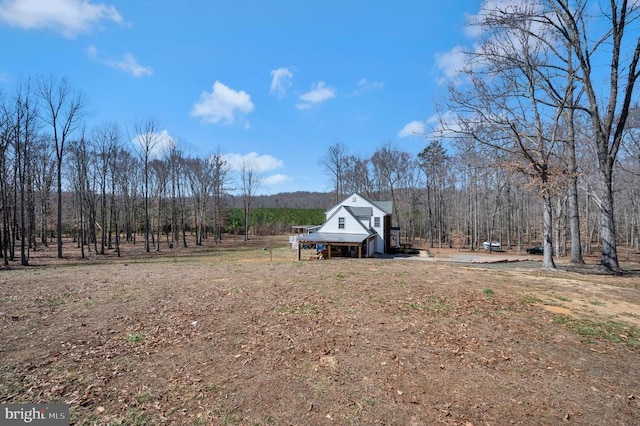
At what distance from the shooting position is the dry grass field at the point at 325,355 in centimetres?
377

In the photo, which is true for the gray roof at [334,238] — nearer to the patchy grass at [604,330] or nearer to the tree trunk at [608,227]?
the tree trunk at [608,227]

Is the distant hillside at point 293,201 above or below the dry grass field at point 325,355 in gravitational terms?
above

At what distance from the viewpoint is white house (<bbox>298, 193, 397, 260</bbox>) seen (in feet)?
82.7

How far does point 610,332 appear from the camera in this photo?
616 cm

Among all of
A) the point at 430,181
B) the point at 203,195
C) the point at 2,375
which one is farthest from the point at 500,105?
the point at 203,195

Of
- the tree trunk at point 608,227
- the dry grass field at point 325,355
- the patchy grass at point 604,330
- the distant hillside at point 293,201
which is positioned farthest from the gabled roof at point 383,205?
the distant hillside at point 293,201

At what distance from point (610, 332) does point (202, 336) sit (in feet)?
27.6

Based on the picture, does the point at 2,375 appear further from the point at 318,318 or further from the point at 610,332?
the point at 610,332

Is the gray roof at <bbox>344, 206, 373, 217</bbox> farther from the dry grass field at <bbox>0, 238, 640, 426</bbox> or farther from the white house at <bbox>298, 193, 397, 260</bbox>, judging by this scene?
the dry grass field at <bbox>0, 238, 640, 426</bbox>

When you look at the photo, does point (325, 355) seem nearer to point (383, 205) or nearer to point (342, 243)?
point (342, 243)

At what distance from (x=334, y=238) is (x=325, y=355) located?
2041 cm

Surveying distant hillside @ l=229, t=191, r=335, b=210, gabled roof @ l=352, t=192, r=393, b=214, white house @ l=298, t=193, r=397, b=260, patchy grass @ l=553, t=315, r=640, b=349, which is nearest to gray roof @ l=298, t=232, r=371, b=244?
white house @ l=298, t=193, r=397, b=260

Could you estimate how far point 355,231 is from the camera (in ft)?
92.2

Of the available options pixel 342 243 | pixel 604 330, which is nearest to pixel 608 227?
pixel 604 330
